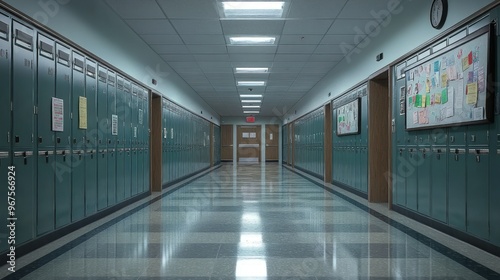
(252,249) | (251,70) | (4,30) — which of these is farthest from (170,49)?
(252,249)

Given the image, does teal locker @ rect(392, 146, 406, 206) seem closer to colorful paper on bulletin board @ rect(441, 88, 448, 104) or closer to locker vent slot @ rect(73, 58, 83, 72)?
colorful paper on bulletin board @ rect(441, 88, 448, 104)

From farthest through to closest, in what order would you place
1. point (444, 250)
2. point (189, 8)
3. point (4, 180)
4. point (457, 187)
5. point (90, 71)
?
point (189, 8) < point (90, 71) < point (457, 187) < point (444, 250) < point (4, 180)

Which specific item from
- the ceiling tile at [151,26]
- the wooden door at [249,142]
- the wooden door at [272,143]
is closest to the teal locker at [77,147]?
the ceiling tile at [151,26]

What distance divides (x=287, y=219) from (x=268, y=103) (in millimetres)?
12887

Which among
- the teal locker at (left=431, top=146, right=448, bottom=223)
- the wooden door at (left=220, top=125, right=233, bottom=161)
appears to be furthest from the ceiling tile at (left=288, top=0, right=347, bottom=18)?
the wooden door at (left=220, top=125, right=233, bottom=161)

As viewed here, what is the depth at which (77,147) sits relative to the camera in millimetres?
4754

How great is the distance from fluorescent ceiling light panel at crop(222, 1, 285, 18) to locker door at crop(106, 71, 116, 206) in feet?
6.52

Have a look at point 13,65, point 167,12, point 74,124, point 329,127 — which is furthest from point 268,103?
point 13,65

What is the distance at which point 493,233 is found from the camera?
349 cm

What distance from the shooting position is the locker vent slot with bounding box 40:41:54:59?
3.97 m

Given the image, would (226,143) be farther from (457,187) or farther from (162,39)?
(457,187)

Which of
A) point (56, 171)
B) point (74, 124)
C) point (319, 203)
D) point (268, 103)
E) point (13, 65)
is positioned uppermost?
point (268, 103)

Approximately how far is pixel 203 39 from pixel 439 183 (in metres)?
4.51

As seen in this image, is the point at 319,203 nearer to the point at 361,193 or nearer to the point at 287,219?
the point at 361,193
